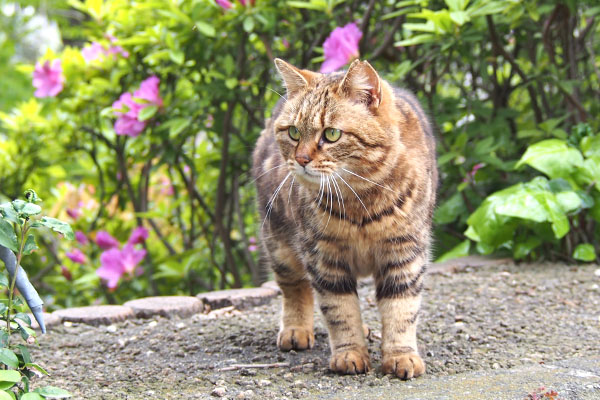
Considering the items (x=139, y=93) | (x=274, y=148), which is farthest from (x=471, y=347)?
(x=139, y=93)

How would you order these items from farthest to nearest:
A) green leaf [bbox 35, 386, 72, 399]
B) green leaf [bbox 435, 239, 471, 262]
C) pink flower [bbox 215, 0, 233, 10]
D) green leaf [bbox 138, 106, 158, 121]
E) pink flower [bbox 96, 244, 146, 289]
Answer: green leaf [bbox 435, 239, 471, 262], pink flower [bbox 96, 244, 146, 289], green leaf [bbox 138, 106, 158, 121], pink flower [bbox 215, 0, 233, 10], green leaf [bbox 35, 386, 72, 399]

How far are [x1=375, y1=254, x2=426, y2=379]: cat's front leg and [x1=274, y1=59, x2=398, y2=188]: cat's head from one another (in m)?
0.44

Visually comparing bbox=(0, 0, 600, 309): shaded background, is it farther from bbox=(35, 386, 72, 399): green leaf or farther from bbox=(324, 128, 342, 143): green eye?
bbox=(35, 386, 72, 399): green leaf

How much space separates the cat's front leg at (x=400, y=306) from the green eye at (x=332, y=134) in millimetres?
546

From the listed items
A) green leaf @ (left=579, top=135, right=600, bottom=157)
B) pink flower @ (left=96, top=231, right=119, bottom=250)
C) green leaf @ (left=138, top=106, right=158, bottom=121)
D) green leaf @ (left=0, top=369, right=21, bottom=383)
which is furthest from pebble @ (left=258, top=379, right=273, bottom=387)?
green leaf @ (left=579, top=135, right=600, bottom=157)

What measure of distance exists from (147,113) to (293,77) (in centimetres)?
151

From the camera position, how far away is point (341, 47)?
387 cm

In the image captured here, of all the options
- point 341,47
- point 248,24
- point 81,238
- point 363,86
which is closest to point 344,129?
point 363,86

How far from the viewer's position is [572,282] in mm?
3912

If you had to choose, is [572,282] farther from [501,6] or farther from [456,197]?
[501,6]

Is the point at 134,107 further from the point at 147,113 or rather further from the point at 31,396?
the point at 31,396

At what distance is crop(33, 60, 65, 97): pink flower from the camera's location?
4.45 m

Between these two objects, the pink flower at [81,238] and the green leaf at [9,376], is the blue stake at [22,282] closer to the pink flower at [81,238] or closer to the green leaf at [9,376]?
the green leaf at [9,376]

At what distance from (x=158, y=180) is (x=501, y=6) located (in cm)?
335
